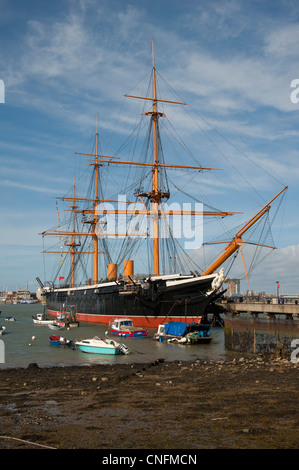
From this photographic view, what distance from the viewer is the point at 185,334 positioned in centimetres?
4175

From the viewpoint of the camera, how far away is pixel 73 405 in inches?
666

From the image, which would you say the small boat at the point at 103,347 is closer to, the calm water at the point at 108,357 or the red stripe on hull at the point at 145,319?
the calm water at the point at 108,357

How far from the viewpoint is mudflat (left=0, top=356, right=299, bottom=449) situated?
12555 mm

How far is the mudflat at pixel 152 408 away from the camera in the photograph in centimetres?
1255

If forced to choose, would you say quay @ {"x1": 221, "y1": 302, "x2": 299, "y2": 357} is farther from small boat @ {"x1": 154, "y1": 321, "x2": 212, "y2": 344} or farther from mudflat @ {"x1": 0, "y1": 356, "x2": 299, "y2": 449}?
mudflat @ {"x1": 0, "y1": 356, "x2": 299, "y2": 449}

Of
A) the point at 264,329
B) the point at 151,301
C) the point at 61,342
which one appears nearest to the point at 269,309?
the point at 264,329

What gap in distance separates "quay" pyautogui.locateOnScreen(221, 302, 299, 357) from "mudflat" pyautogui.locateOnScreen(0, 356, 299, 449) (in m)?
4.56

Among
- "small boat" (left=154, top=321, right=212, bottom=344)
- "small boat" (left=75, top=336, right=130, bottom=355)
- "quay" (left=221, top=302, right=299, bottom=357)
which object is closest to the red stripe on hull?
"small boat" (left=154, top=321, right=212, bottom=344)

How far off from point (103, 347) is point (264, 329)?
483 inches

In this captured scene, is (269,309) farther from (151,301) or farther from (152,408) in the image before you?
(151,301)

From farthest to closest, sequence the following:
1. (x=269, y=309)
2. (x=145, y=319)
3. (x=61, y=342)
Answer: (x=145, y=319) → (x=61, y=342) → (x=269, y=309)
